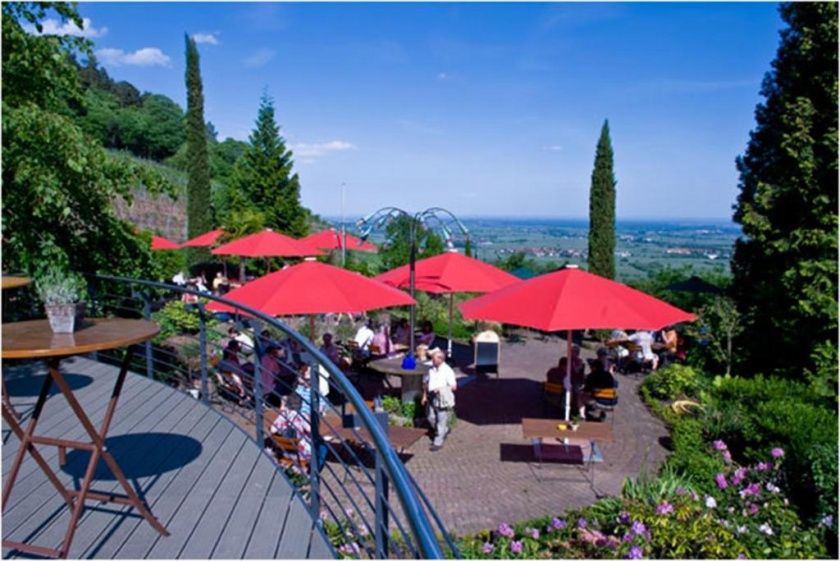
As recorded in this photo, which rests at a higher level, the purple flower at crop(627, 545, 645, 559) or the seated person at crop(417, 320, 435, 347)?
the seated person at crop(417, 320, 435, 347)

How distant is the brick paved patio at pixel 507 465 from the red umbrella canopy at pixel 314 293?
6.96ft

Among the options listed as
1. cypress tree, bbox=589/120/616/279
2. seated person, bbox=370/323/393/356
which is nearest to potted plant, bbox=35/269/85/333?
seated person, bbox=370/323/393/356

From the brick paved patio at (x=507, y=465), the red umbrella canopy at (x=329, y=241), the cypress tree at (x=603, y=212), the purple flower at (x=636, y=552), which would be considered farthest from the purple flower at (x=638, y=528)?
the cypress tree at (x=603, y=212)

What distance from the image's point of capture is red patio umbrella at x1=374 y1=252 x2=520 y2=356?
36.6 feet

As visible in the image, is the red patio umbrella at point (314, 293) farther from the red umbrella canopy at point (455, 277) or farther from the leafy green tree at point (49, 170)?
the red umbrella canopy at point (455, 277)

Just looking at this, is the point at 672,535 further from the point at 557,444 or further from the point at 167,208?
the point at 167,208

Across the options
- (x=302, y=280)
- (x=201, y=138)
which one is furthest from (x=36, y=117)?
(x=201, y=138)

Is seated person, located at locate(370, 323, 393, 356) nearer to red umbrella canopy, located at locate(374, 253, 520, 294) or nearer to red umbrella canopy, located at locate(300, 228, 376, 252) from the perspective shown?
red umbrella canopy, located at locate(374, 253, 520, 294)

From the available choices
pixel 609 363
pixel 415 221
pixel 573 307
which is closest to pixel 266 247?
pixel 415 221

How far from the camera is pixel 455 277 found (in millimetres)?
11344

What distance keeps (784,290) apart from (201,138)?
24.0 meters

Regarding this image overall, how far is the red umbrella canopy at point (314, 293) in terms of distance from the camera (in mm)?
8070

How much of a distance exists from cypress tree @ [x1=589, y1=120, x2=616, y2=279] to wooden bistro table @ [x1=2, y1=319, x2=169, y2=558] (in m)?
18.9

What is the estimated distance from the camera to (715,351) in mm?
12359
